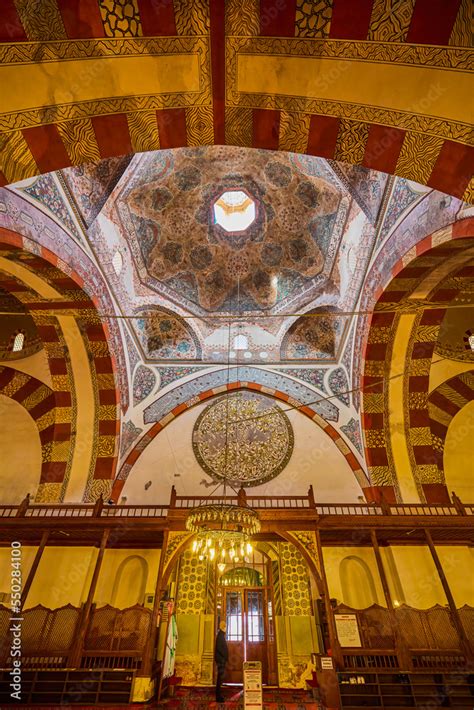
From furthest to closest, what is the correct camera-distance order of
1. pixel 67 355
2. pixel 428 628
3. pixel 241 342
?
1. pixel 241 342
2. pixel 67 355
3. pixel 428 628

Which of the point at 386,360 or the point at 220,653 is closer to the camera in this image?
the point at 220,653

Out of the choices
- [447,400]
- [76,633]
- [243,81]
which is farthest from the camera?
[447,400]

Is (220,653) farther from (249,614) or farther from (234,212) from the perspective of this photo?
(234,212)

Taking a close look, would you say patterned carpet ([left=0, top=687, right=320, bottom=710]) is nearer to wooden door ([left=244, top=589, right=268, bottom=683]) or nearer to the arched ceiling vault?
wooden door ([left=244, top=589, right=268, bottom=683])

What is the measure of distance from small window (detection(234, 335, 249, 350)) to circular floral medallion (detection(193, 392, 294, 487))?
1395mm

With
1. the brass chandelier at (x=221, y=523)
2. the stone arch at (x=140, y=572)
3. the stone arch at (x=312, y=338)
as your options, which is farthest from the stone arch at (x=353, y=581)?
the stone arch at (x=312, y=338)

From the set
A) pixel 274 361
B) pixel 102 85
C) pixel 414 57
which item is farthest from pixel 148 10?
pixel 274 361

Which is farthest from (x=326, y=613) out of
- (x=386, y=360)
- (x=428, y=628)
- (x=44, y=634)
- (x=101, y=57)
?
(x=101, y=57)

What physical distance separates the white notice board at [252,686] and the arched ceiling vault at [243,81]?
5525mm

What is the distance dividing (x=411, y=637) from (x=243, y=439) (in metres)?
5.03

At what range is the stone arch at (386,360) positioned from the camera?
6.93 m

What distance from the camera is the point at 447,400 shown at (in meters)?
9.05

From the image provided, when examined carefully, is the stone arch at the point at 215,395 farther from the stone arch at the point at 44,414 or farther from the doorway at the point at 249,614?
the doorway at the point at 249,614

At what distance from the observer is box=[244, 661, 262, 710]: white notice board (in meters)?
4.16
